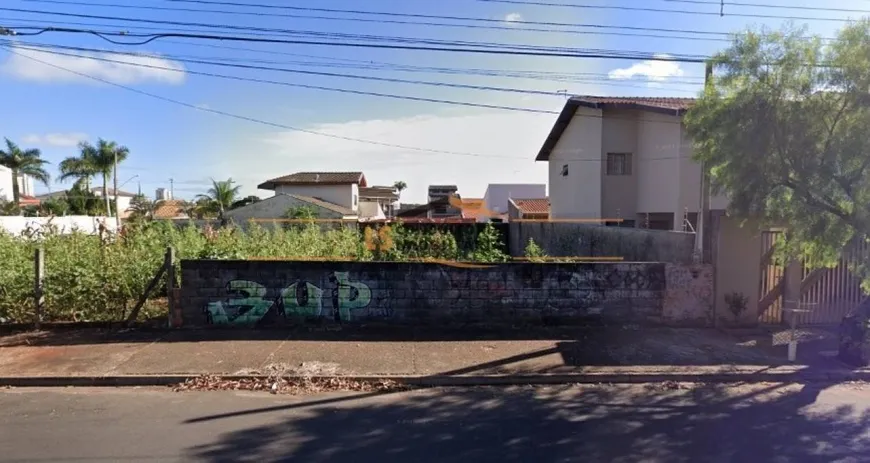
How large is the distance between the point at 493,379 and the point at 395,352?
1606 millimetres

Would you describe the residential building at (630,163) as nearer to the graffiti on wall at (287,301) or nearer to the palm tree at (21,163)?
the graffiti on wall at (287,301)

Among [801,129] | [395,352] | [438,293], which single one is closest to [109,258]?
[395,352]

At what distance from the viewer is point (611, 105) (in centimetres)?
1909

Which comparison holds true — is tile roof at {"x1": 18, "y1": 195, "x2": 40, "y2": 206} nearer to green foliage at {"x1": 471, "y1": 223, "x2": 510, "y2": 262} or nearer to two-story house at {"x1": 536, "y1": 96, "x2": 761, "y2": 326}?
two-story house at {"x1": 536, "y1": 96, "x2": 761, "y2": 326}

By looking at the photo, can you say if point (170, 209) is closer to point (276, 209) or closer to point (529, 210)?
point (276, 209)

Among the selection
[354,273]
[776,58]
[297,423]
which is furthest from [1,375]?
[776,58]

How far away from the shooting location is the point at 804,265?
26.7 feet

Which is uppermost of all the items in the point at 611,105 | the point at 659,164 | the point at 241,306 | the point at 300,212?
the point at 611,105

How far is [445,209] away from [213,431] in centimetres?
4365

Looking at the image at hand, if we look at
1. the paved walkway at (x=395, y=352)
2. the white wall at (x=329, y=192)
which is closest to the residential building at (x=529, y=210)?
the white wall at (x=329, y=192)

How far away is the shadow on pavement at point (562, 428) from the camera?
3.99 m

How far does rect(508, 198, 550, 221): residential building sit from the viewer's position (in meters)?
33.0

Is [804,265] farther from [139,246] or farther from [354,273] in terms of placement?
[139,246]

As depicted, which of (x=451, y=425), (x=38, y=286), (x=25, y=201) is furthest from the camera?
(x=25, y=201)
